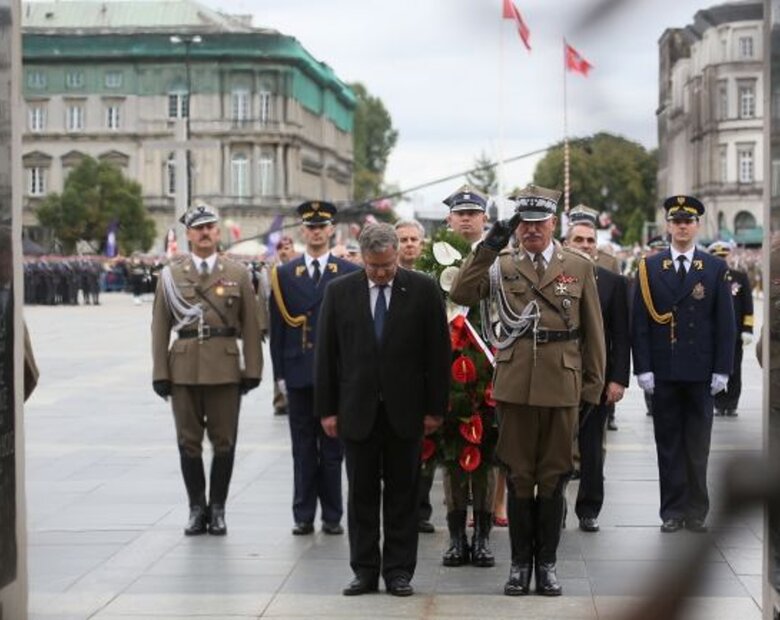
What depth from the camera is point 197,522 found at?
30.0ft

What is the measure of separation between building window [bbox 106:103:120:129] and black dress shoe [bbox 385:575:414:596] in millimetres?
6328

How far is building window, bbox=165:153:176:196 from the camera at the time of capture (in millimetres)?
1490

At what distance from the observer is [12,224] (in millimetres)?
3922

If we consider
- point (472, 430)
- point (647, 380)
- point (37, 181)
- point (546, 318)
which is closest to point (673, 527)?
point (37, 181)

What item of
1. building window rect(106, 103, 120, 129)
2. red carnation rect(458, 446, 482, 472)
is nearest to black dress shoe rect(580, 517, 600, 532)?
red carnation rect(458, 446, 482, 472)

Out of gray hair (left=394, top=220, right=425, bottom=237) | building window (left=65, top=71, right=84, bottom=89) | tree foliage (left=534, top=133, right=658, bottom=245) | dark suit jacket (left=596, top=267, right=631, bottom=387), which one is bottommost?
dark suit jacket (left=596, top=267, right=631, bottom=387)

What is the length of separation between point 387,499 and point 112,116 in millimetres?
6450

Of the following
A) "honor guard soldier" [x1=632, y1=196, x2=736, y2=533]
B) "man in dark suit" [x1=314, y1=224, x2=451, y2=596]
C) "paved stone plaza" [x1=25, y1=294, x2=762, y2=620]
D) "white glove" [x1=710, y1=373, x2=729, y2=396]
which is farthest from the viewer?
"honor guard soldier" [x1=632, y1=196, x2=736, y2=533]

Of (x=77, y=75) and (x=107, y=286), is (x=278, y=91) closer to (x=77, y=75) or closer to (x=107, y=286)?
(x=77, y=75)

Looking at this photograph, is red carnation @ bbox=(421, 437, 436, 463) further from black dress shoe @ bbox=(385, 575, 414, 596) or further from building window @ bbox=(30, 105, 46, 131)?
building window @ bbox=(30, 105, 46, 131)

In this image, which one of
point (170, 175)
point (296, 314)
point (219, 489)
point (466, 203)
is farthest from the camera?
point (296, 314)

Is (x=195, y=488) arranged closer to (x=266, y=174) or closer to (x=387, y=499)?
(x=387, y=499)

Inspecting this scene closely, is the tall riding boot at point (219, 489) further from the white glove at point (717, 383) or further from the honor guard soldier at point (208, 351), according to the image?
the white glove at point (717, 383)

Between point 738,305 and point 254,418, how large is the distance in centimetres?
520
